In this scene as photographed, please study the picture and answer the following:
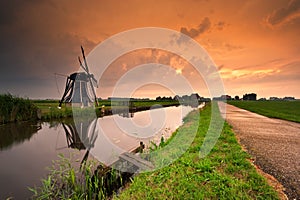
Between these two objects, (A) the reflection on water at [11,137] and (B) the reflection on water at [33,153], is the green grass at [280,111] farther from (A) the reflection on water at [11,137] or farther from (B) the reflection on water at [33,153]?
(A) the reflection on water at [11,137]

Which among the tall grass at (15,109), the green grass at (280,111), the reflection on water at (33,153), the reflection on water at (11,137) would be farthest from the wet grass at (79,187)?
the green grass at (280,111)

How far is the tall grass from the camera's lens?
56.0 ft

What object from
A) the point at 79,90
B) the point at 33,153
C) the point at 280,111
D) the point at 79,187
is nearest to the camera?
the point at 79,187

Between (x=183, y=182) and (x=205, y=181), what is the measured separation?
52 cm

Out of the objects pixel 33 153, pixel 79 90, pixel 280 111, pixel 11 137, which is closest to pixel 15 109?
pixel 11 137

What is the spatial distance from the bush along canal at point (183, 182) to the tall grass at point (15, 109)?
15502 millimetres

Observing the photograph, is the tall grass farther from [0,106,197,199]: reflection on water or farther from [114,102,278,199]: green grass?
[114,102,278,199]: green grass

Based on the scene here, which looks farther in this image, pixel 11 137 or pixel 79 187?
pixel 11 137

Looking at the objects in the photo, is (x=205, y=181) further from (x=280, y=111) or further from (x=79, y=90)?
(x=79, y=90)

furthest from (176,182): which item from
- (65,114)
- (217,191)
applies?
(65,114)

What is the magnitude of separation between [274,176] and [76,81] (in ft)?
114

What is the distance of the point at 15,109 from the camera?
18.1 metres

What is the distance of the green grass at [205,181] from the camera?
367cm

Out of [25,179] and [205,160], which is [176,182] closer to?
[205,160]
